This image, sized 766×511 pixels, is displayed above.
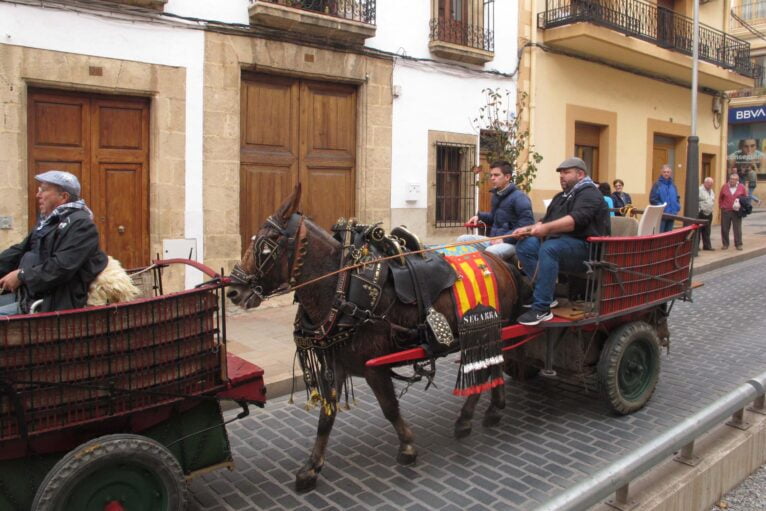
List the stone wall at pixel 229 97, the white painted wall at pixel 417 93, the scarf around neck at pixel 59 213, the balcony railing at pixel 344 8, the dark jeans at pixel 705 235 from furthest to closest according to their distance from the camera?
the dark jeans at pixel 705 235, the white painted wall at pixel 417 93, the balcony railing at pixel 344 8, the stone wall at pixel 229 97, the scarf around neck at pixel 59 213

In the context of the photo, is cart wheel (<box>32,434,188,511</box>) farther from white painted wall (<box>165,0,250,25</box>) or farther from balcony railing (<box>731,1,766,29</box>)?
balcony railing (<box>731,1,766,29</box>)

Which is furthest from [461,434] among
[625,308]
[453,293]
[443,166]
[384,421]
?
[443,166]

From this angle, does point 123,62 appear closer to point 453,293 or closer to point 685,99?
point 453,293

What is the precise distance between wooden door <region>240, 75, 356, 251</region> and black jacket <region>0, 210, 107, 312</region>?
A: 5666 mm

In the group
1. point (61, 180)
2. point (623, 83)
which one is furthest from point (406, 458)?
point (623, 83)

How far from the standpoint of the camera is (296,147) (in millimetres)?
9609

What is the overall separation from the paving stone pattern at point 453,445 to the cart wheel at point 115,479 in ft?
2.11

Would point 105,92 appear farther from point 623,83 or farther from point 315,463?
point 623,83

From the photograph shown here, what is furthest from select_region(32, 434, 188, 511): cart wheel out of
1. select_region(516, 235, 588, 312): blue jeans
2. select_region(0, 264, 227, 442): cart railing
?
select_region(516, 235, 588, 312): blue jeans

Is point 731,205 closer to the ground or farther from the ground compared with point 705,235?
farther from the ground

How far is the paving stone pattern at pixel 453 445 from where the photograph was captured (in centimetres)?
387

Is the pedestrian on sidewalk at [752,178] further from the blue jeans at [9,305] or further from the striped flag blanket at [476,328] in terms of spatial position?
the blue jeans at [9,305]

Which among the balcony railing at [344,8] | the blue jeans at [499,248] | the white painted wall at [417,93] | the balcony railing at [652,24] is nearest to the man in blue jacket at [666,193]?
the balcony railing at [652,24]

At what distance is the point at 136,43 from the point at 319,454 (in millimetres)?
6196
